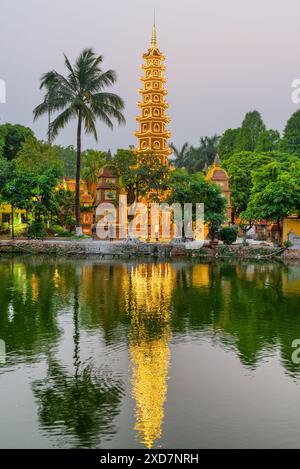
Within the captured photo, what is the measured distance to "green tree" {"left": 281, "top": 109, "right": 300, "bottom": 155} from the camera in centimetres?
6425

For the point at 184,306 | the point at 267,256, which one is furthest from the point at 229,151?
the point at 184,306

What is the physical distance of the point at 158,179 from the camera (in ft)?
147

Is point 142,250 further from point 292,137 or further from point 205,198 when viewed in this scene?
point 292,137

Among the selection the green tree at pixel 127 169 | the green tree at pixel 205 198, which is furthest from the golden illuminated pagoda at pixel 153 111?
the green tree at pixel 205 198

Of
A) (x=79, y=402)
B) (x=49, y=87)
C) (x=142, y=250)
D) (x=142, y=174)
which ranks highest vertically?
(x=49, y=87)

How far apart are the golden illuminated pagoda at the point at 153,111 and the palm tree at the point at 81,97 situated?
29.5ft

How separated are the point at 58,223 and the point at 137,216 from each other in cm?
724

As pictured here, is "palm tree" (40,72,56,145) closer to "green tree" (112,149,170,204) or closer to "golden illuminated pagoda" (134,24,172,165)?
"green tree" (112,149,170,204)

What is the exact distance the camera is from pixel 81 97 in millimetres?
40594

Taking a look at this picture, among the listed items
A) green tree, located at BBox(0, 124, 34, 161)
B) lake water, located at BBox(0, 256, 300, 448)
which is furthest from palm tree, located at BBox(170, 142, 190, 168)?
lake water, located at BBox(0, 256, 300, 448)

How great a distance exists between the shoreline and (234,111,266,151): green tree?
32578 millimetres

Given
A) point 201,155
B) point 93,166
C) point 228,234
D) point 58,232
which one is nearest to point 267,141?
point 201,155

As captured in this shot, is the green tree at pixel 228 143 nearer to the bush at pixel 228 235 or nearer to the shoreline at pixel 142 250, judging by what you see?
the bush at pixel 228 235

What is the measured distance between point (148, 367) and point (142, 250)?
27.9 meters
